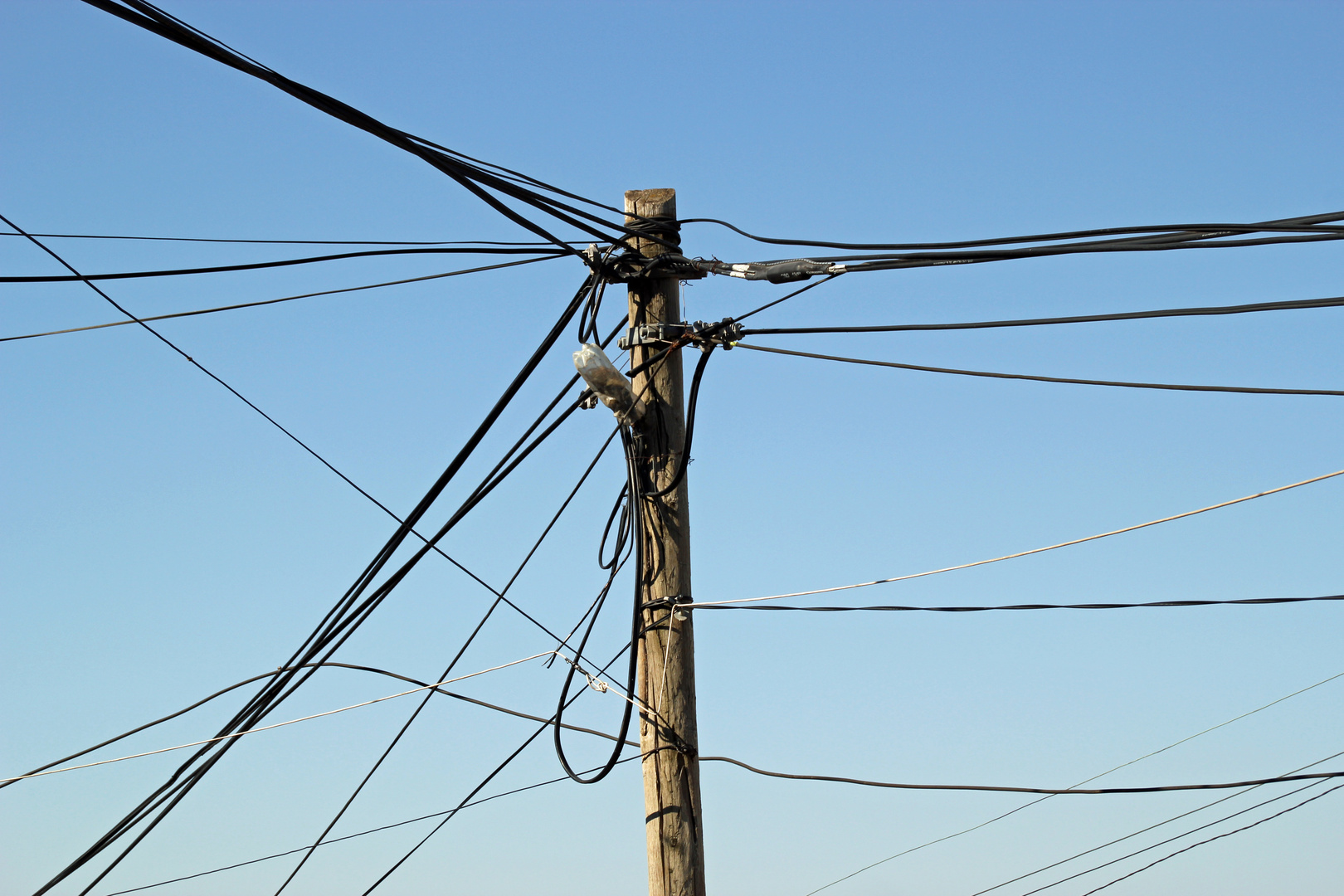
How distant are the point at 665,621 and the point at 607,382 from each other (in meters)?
1.24

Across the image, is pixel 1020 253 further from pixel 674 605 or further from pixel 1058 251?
pixel 674 605

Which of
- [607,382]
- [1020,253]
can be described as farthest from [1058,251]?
[607,382]

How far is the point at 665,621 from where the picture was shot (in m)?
5.80

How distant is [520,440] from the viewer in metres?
6.58

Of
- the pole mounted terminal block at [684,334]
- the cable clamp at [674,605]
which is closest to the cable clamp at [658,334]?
the pole mounted terminal block at [684,334]

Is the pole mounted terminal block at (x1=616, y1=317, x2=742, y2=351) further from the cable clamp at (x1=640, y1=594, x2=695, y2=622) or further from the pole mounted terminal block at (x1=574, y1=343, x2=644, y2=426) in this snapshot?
the cable clamp at (x1=640, y1=594, x2=695, y2=622)

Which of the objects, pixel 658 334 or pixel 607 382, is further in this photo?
pixel 658 334

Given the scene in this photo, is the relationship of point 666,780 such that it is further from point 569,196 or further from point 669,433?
point 569,196

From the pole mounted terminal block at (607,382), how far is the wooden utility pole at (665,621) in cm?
12

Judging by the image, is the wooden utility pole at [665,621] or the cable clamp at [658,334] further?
the cable clamp at [658,334]

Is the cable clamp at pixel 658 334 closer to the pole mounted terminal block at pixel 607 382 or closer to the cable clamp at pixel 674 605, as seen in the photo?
the pole mounted terminal block at pixel 607 382

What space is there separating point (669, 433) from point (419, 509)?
4.51 feet

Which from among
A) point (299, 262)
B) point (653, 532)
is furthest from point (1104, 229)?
point (299, 262)

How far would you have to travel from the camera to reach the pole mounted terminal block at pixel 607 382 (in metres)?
5.52
